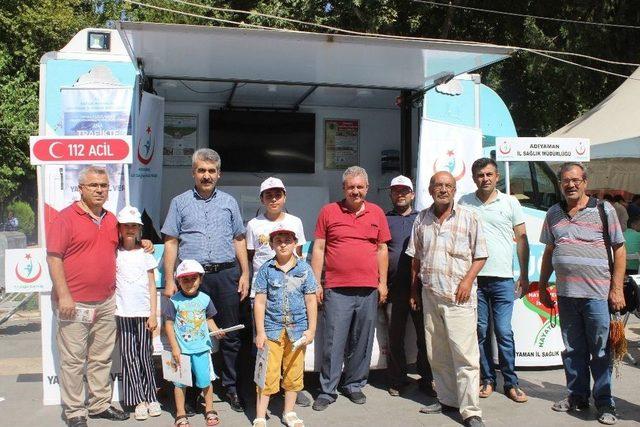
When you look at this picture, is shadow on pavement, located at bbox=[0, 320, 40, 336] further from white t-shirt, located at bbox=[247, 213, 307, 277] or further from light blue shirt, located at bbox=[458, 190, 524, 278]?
light blue shirt, located at bbox=[458, 190, 524, 278]

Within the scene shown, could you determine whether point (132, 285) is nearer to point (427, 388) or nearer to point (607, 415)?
point (427, 388)

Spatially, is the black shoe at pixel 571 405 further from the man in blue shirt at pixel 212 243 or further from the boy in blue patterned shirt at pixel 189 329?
the boy in blue patterned shirt at pixel 189 329

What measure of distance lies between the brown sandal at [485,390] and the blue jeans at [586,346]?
0.61 meters

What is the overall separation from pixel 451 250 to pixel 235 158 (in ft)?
14.4

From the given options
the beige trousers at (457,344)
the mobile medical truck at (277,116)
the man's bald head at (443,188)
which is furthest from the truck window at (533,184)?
the beige trousers at (457,344)

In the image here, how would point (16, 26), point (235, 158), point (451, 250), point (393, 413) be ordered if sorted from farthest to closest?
point (16, 26), point (235, 158), point (393, 413), point (451, 250)

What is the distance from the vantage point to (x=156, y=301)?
4766mm

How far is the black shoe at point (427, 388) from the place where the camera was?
5223 mm

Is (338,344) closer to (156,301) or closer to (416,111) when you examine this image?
(156,301)

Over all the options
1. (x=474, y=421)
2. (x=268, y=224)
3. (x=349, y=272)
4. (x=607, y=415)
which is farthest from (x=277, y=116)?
(x=607, y=415)

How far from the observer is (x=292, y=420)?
14.7 feet

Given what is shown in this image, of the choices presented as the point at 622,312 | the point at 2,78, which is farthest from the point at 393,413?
the point at 2,78

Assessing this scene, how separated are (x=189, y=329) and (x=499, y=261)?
2.37m

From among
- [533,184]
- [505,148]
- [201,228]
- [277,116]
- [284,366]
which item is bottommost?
[284,366]
